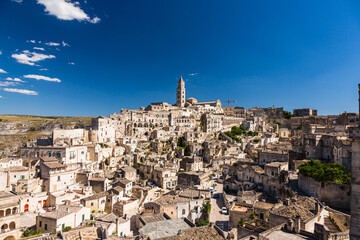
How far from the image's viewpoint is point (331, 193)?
20.3 m

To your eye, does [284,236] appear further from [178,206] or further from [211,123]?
[211,123]

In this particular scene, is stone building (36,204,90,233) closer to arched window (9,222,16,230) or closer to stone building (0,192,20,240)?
stone building (0,192,20,240)

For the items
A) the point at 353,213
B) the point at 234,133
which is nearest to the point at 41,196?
the point at 353,213

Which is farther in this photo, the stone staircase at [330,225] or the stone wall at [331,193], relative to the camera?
the stone wall at [331,193]

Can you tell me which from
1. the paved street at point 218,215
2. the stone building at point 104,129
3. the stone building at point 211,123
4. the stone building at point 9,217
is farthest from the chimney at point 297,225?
the stone building at point 211,123

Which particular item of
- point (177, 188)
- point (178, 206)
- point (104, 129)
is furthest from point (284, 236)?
point (104, 129)

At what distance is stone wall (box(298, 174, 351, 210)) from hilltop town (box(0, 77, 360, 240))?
3.0 inches

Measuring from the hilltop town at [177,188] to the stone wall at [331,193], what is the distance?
0.25 feet

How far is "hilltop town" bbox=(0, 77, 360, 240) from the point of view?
15047mm

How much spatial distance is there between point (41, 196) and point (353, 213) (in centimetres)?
2892

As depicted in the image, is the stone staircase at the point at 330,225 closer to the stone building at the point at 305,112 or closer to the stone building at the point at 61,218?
the stone building at the point at 61,218

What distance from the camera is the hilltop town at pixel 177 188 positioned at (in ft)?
49.4

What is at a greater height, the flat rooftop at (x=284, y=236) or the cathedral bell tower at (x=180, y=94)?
the cathedral bell tower at (x=180, y=94)

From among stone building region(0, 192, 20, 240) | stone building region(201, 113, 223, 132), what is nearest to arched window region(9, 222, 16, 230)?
stone building region(0, 192, 20, 240)
